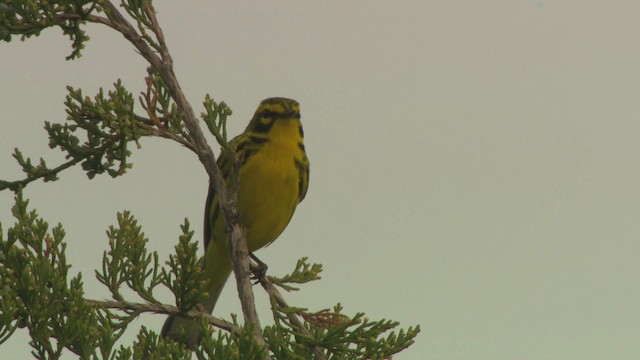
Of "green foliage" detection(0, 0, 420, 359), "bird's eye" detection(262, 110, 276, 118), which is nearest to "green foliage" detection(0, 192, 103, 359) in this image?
"green foliage" detection(0, 0, 420, 359)

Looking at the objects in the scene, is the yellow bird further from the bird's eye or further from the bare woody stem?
the bare woody stem

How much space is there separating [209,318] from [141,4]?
1884 mm

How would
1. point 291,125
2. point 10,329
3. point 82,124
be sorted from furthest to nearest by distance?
point 291,125, point 82,124, point 10,329

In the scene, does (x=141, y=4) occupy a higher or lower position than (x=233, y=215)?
higher

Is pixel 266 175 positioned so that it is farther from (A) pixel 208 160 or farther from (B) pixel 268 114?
(A) pixel 208 160

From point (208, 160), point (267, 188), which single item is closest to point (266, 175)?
point (267, 188)

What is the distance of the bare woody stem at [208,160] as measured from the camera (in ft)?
21.4

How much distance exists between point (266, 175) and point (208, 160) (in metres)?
1.73

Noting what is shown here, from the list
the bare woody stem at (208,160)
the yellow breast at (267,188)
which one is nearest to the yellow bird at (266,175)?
the yellow breast at (267,188)

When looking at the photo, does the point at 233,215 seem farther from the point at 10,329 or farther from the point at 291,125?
the point at 291,125

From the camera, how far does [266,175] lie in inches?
326

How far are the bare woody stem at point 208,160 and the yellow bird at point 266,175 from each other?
1.49 meters

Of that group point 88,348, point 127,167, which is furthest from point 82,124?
point 88,348

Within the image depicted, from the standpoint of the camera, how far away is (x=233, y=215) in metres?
6.56
